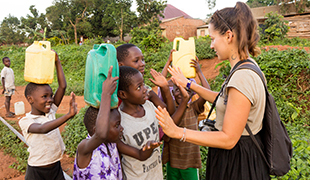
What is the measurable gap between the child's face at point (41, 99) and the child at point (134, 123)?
81cm

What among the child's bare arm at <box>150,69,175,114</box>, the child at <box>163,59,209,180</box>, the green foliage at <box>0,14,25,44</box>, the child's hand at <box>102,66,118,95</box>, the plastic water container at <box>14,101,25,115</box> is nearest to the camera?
the child's hand at <box>102,66,118,95</box>

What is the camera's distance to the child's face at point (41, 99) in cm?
194

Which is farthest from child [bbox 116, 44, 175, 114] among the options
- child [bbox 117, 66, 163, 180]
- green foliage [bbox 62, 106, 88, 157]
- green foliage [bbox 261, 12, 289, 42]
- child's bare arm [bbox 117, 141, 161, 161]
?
green foliage [bbox 261, 12, 289, 42]

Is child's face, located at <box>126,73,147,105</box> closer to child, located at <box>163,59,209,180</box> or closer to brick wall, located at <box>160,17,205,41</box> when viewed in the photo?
child, located at <box>163,59,209,180</box>

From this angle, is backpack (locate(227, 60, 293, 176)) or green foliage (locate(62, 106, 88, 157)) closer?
backpack (locate(227, 60, 293, 176))

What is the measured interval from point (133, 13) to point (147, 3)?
305cm

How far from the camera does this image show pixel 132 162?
5.44 ft

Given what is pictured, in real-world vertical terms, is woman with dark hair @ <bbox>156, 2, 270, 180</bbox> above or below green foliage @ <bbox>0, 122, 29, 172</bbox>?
above

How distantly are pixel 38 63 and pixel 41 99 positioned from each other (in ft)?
1.29

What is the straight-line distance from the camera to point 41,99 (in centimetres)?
Result: 196

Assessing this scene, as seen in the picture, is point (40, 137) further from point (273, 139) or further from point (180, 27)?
point (180, 27)

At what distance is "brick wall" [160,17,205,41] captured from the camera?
67.3ft

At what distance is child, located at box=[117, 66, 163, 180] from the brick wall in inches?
744

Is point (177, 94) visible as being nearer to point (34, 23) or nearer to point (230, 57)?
point (230, 57)
